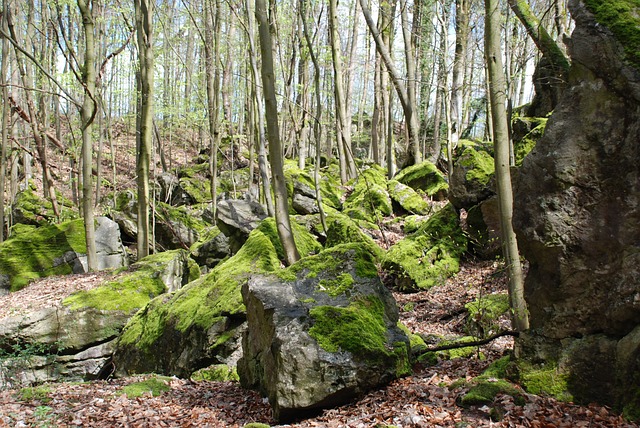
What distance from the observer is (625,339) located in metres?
3.98

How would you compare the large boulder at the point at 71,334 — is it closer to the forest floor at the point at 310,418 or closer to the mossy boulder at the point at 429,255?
the forest floor at the point at 310,418

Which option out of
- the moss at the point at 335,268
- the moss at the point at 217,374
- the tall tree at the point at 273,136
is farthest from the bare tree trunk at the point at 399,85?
the moss at the point at 217,374

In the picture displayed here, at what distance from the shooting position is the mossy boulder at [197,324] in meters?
7.30

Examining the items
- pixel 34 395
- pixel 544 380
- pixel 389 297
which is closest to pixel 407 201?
pixel 389 297

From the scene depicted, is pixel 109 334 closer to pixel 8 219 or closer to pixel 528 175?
pixel 528 175

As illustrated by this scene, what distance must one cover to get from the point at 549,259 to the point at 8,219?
65.4 ft

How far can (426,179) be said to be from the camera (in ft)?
54.2

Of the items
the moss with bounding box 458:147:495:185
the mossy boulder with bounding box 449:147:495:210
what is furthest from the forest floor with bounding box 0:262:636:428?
the moss with bounding box 458:147:495:185

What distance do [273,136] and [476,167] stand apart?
474 centimetres

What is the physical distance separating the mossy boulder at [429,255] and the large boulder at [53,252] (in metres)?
8.89

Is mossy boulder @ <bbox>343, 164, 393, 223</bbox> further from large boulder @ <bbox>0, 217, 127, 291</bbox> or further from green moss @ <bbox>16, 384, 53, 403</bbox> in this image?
green moss @ <bbox>16, 384, 53, 403</bbox>

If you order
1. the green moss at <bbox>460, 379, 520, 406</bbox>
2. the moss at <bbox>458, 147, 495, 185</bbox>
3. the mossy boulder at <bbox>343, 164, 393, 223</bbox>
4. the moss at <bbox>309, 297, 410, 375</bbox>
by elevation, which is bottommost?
the green moss at <bbox>460, 379, 520, 406</bbox>

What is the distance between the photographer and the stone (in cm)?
1246

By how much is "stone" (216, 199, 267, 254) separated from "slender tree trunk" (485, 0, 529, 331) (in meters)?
7.79
